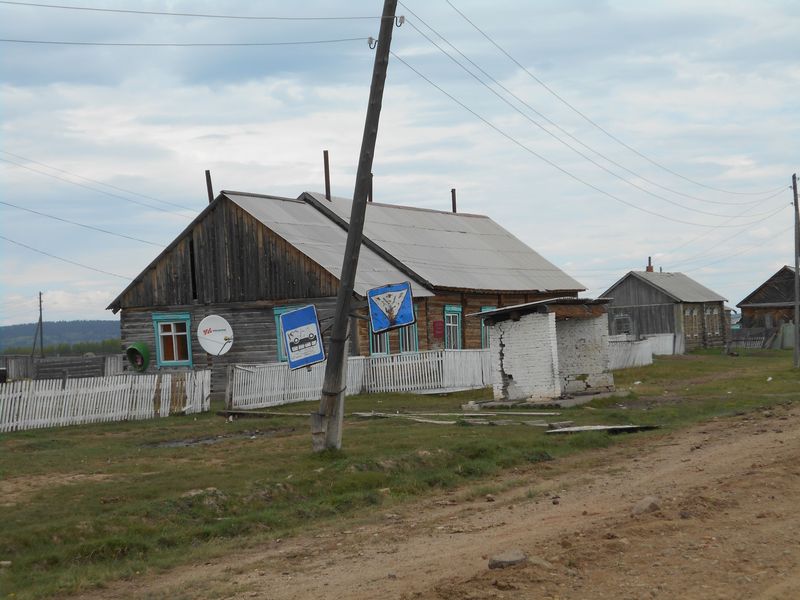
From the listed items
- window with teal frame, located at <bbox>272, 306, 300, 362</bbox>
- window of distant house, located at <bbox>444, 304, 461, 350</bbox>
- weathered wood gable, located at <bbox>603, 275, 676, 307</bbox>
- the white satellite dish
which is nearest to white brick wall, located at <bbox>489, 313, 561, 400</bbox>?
window with teal frame, located at <bbox>272, 306, 300, 362</bbox>

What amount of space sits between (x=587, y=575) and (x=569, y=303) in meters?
19.5

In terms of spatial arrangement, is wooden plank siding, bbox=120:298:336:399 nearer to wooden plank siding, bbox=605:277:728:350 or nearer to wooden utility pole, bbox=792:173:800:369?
wooden utility pole, bbox=792:173:800:369

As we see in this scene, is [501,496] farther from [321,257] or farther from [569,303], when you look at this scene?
[321,257]

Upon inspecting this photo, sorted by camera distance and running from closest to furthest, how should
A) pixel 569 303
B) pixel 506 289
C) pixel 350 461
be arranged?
pixel 350 461 < pixel 569 303 < pixel 506 289

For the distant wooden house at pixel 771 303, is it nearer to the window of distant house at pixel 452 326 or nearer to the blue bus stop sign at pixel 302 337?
the window of distant house at pixel 452 326

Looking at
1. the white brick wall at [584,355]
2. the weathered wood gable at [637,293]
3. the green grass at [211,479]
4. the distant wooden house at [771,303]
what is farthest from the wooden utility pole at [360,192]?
the distant wooden house at [771,303]

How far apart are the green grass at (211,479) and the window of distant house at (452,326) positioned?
15069mm

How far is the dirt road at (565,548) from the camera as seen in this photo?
7391mm

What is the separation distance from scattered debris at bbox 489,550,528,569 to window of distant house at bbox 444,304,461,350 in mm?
30412

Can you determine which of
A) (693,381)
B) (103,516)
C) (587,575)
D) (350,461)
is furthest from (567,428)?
(693,381)

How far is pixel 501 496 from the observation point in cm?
1259

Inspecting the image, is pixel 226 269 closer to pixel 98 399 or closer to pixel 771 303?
pixel 98 399

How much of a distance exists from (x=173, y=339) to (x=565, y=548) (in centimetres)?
3029

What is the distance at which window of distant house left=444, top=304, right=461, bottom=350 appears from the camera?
38625 millimetres
